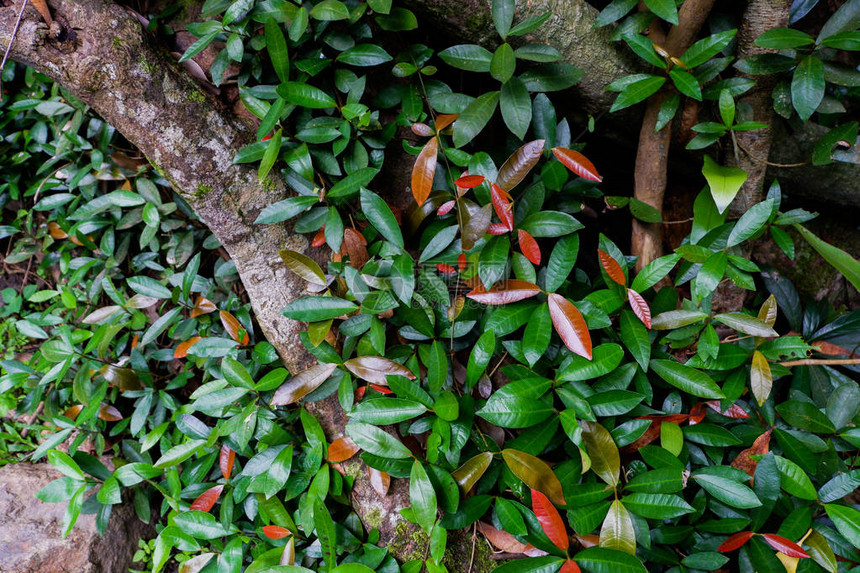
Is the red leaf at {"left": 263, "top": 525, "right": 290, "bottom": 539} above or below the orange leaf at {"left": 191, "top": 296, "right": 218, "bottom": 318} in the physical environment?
below

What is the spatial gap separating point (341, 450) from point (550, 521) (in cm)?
50

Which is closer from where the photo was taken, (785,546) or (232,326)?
(785,546)

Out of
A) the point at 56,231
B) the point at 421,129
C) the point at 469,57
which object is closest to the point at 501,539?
the point at 421,129

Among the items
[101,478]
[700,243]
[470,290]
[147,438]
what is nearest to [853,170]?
[700,243]

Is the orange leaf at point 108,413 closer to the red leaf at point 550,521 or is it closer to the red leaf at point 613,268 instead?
the red leaf at point 550,521

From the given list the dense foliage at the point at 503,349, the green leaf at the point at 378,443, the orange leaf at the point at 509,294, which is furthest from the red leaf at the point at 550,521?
the orange leaf at the point at 509,294

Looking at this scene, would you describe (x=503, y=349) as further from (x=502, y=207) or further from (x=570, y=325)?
(x=502, y=207)

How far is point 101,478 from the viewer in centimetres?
150

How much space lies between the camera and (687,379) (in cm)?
110

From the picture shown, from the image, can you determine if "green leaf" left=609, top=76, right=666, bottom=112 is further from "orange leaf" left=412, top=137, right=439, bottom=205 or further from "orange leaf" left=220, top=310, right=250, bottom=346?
"orange leaf" left=220, top=310, right=250, bottom=346

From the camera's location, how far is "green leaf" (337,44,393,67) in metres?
1.18

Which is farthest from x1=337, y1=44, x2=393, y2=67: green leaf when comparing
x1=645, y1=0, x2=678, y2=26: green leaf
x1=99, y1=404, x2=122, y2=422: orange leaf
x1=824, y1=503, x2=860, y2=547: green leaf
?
x1=824, y1=503, x2=860, y2=547: green leaf

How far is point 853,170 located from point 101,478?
2.26 metres

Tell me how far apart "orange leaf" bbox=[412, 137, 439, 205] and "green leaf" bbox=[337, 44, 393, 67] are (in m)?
0.23
